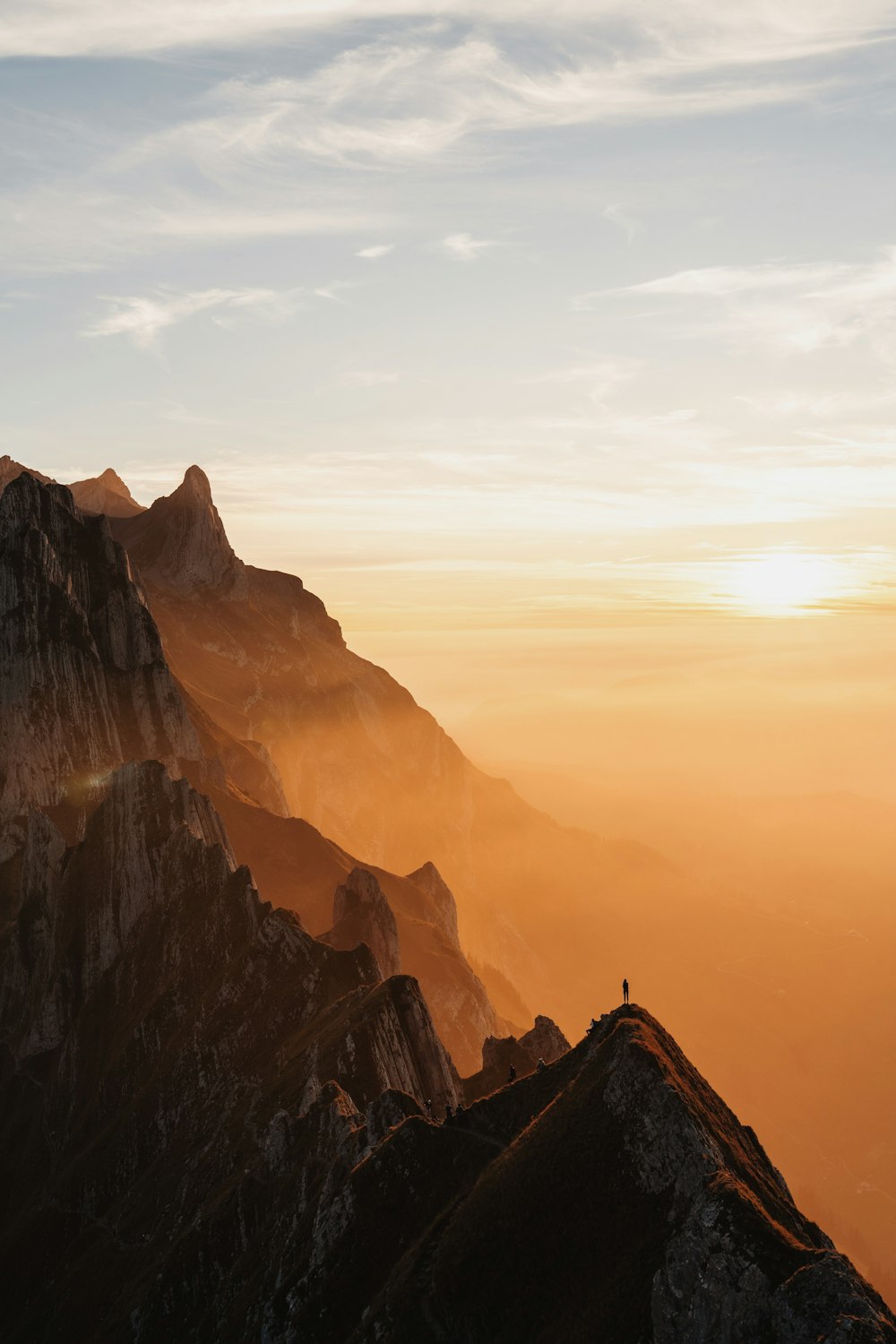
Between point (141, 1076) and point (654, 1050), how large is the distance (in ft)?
245

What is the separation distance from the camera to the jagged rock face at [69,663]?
6117 inches

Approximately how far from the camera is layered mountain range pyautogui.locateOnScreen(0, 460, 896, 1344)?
45.8m

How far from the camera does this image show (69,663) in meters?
163

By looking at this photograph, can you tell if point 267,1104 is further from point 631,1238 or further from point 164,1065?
point 631,1238

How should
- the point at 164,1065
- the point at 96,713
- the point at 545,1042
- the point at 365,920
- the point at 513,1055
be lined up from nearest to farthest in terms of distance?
the point at 164,1065, the point at 513,1055, the point at 545,1042, the point at 365,920, the point at 96,713

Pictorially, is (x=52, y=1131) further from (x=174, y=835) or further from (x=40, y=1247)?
(x=174, y=835)

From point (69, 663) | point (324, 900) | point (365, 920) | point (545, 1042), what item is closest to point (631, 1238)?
point (545, 1042)

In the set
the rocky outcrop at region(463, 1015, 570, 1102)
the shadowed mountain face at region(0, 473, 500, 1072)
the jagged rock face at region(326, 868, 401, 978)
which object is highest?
the shadowed mountain face at region(0, 473, 500, 1072)

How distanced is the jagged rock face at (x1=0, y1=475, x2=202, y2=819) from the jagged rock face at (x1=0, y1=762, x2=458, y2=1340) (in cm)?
1818

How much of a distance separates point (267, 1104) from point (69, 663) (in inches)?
3787

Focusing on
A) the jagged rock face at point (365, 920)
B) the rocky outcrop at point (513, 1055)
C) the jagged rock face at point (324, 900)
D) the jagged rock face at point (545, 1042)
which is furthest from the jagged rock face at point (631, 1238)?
the jagged rock face at point (324, 900)

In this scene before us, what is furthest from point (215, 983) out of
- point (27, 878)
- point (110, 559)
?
point (110, 559)

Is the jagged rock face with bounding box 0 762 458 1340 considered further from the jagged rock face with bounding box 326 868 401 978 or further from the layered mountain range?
the jagged rock face with bounding box 326 868 401 978

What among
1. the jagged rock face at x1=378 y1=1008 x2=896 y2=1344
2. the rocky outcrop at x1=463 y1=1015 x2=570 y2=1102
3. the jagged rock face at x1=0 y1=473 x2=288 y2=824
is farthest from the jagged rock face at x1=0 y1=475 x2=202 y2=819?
the jagged rock face at x1=378 y1=1008 x2=896 y2=1344
